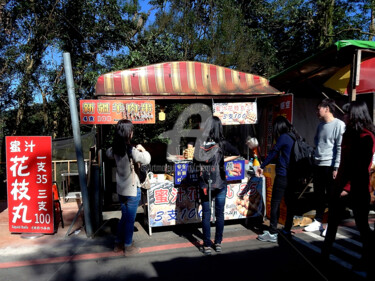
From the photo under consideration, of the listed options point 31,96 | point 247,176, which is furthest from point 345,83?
point 31,96

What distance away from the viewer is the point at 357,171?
3027mm

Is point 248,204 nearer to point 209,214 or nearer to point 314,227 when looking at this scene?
point 314,227

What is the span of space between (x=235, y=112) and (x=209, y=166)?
9.59 feet

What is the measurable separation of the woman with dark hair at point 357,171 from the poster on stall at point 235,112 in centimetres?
322

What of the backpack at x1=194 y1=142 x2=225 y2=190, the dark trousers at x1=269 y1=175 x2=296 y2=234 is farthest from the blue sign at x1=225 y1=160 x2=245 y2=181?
the backpack at x1=194 y1=142 x2=225 y2=190

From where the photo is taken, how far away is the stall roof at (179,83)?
19.3 ft

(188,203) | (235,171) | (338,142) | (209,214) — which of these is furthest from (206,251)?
(338,142)

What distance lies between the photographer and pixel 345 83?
5844mm

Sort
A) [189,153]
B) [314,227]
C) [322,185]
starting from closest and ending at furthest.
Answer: [322,185] < [314,227] < [189,153]

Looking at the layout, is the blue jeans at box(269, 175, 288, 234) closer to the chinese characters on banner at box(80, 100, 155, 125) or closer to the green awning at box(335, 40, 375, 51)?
the green awning at box(335, 40, 375, 51)

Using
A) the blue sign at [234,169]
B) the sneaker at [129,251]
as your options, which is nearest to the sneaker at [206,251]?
the sneaker at [129,251]

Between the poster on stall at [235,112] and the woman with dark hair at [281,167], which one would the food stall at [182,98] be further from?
the woman with dark hair at [281,167]

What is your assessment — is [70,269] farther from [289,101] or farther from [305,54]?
[305,54]

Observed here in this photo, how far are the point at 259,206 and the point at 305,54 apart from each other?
12764 millimetres
